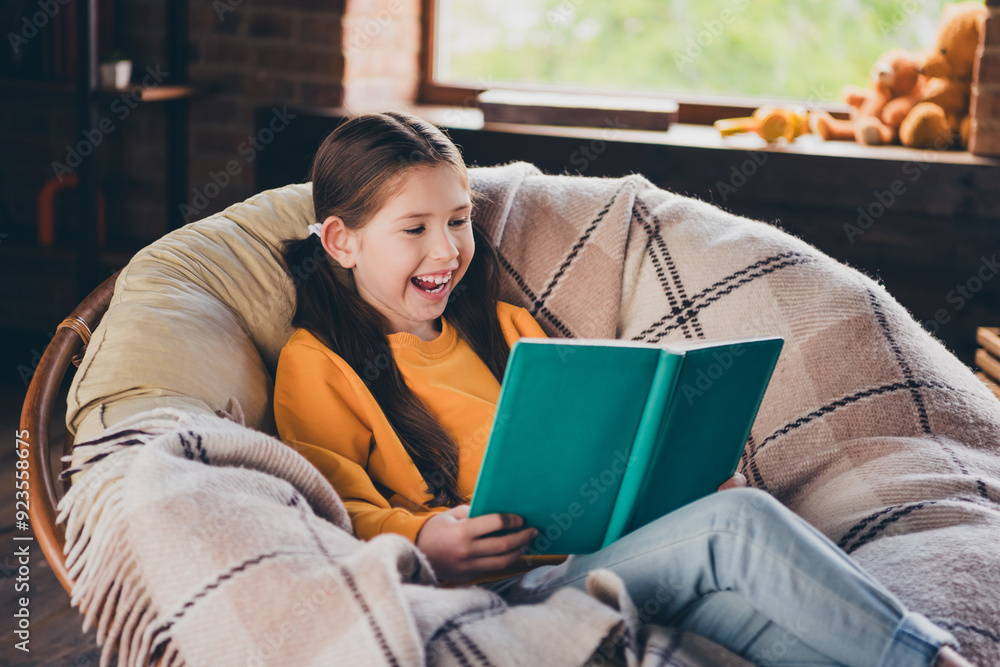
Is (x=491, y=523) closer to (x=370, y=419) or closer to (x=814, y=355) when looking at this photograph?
(x=370, y=419)

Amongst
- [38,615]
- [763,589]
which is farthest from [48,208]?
[763,589]

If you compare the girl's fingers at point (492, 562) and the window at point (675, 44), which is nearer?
the girl's fingers at point (492, 562)

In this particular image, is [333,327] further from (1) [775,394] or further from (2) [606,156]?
(2) [606,156]

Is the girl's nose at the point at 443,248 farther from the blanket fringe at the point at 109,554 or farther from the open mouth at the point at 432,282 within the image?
the blanket fringe at the point at 109,554

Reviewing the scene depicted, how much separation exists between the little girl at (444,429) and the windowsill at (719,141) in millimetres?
962

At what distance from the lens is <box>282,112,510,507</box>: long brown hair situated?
48.9 inches

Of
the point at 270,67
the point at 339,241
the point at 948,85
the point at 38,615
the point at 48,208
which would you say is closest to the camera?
the point at 339,241

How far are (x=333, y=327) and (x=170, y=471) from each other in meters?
0.45

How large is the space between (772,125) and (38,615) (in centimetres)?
195

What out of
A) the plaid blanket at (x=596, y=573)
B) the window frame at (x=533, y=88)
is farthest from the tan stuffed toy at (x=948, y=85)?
the plaid blanket at (x=596, y=573)

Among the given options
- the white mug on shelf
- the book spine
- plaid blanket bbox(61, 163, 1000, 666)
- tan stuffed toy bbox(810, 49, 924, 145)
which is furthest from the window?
the book spine

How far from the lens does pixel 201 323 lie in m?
1.20

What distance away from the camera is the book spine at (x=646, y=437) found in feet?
3.01

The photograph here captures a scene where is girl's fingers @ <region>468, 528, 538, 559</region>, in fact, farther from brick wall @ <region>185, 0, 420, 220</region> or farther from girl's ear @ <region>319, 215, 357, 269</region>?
brick wall @ <region>185, 0, 420, 220</region>
